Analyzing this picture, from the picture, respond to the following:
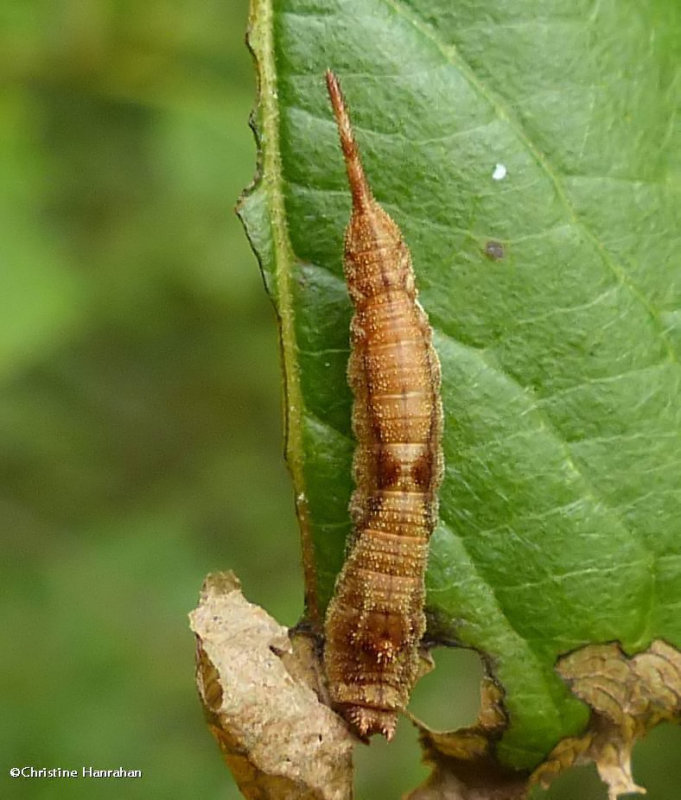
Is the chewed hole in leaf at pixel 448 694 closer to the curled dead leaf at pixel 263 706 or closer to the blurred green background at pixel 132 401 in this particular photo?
the blurred green background at pixel 132 401

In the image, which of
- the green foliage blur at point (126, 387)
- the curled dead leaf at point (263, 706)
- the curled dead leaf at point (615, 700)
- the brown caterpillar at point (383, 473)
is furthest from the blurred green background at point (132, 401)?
the curled dead leaf at point (615, 700)

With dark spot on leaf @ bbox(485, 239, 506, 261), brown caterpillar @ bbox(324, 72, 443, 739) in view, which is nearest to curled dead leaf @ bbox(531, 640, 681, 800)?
brown caterpillar @ bbox(324, 72, 443, 739)

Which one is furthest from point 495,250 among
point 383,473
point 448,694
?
point 448,694

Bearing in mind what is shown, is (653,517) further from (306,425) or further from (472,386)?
(306,425)

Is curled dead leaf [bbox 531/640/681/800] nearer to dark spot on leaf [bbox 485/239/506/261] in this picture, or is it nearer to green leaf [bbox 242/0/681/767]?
green leaf [bbox 242/0/681/767]

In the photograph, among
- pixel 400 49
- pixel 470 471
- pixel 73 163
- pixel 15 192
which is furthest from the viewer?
pixel 73 163

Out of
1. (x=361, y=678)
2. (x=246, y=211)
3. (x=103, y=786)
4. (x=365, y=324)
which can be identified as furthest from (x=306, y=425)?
(x=103, y=786)
